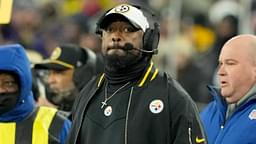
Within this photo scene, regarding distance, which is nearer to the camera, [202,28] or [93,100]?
[93,100]

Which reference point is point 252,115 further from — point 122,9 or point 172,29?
point 172,29

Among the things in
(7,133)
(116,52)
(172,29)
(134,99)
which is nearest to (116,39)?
(116,52)

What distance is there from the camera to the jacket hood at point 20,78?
21.8 ft

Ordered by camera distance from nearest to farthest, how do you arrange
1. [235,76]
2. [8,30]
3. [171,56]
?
[235,76], [171,56], [8,30]

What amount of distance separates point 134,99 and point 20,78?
1147 mm

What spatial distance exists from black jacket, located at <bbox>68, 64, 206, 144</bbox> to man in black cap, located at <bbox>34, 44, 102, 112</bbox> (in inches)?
99.3

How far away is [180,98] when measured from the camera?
5789 mm

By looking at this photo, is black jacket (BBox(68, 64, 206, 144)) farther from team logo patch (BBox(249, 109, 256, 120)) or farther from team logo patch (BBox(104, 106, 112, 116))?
team logo patch (BBox(249, 109, 256, 120))

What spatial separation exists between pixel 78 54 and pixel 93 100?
266 centimetres

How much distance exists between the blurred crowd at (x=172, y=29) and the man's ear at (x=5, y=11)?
4.09m

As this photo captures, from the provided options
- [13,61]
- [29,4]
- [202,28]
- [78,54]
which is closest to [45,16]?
[29,4]

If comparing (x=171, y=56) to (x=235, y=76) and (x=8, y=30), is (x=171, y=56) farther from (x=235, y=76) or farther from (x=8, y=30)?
(x=235, y=76)

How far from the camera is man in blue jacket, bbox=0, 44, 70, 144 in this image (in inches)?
260

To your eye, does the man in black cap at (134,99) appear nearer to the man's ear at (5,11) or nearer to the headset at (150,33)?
the headset at (150,33)
